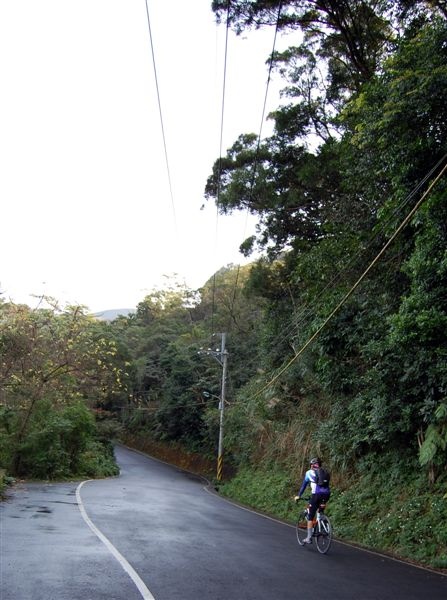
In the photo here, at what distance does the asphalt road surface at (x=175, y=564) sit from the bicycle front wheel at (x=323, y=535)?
173 millimetres

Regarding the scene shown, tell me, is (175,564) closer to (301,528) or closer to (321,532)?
(321,532)

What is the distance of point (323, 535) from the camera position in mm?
10477

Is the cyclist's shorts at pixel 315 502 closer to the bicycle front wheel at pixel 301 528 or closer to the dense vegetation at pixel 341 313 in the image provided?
the bicycle front wheel at pixel 301 528

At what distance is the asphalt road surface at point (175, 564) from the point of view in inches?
247

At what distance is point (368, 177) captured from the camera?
46.9 feet

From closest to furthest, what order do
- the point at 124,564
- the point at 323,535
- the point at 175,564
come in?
the point at 124,564, the point at 175,564, the point at 323,535

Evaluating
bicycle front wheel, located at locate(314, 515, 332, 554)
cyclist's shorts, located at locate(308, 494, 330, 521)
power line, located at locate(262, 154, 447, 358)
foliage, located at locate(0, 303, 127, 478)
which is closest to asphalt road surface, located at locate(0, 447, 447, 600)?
bicycle front wheel, located at locate(314, 515, 332, 554)

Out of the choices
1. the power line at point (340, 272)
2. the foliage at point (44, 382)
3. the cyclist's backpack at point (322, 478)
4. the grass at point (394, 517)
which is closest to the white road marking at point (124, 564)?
the cyclist's backpack at point (322, 478)

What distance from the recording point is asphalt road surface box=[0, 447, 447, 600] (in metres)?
6.29

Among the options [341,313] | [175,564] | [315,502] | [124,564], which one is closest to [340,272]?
[341,313]

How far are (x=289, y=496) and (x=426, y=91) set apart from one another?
1587 cm

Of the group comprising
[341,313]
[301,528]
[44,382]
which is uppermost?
[341,313]

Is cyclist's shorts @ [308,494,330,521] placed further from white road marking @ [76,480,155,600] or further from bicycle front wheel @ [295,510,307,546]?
white road marking @ [76,480,155,600]

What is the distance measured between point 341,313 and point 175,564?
10045 millimetres
